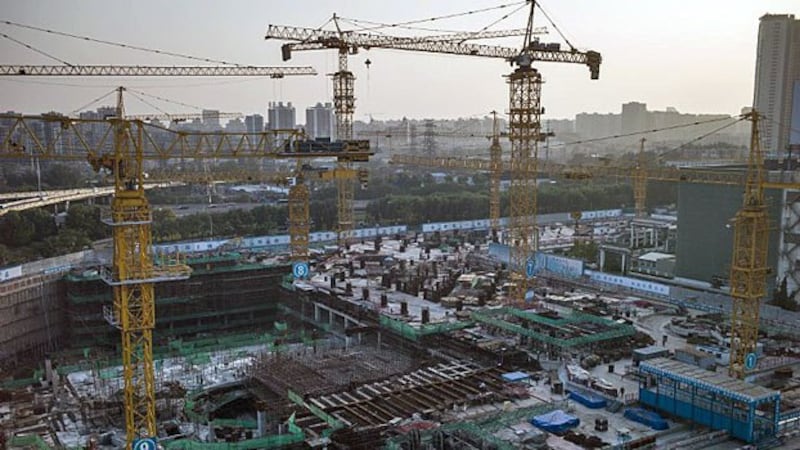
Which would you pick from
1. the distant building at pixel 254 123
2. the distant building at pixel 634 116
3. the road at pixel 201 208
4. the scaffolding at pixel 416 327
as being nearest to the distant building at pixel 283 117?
the distant building at pixel 254 123

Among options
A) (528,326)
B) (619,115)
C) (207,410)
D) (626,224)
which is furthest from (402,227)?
(619,115)

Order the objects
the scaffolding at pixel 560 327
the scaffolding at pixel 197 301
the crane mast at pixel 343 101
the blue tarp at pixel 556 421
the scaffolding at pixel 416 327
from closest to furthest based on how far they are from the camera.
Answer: the blue tarp at pixel 556 421 < the scaffolding at pixel 560 327 < the scaffolding at pixel 416 327 < the scaffolding at pixel 197 301 < the crane mast at pixel 343 101

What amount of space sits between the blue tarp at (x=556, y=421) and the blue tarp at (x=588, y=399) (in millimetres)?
799

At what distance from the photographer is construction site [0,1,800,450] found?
1071 cm

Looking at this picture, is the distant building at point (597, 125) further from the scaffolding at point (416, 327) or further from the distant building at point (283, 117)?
the scaffolding at point (416, 327)

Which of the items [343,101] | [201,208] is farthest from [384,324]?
[201,208]

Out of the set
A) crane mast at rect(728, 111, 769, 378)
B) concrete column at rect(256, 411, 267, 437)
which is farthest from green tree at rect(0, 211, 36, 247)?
crane mast at rect(728, 111, 769, 378)

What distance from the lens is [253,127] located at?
5375 cm

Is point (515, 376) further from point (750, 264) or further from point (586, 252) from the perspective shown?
point (586, 252)

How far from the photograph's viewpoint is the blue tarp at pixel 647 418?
11359mm

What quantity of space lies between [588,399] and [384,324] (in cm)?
580

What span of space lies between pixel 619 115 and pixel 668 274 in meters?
71.1

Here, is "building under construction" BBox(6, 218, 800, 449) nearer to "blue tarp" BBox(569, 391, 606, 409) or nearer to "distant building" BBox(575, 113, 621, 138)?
"blue tarp" BBox(569, 391, 606, 409)

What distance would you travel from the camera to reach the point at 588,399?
1241cm
